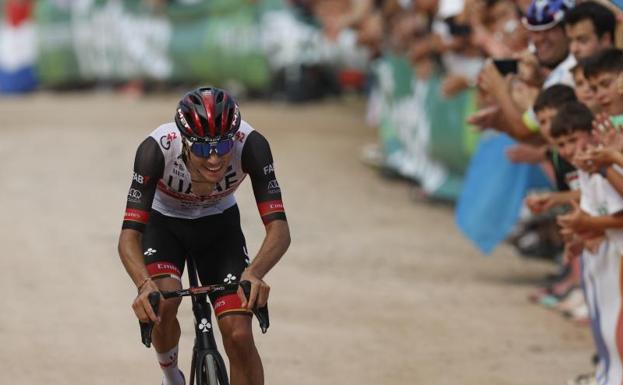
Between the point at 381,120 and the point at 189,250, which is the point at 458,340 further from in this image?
the point at 381,120

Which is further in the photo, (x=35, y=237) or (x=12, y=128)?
(x=12, y=128)

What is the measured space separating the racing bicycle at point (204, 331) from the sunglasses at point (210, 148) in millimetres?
587

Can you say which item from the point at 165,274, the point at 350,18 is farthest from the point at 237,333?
the point at 350,18

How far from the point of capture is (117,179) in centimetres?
1642

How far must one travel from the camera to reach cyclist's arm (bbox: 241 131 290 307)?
20.2 feet

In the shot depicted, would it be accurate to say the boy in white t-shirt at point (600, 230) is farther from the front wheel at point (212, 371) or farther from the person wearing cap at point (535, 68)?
the front wheel at point (212, 371)

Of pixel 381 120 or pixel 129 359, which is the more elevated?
pixel 129 359

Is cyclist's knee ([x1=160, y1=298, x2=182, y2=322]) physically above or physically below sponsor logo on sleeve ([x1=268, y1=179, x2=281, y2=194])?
below

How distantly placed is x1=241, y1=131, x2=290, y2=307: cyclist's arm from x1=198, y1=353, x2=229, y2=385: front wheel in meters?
0.48

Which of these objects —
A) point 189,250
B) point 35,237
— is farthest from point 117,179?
point 189,250

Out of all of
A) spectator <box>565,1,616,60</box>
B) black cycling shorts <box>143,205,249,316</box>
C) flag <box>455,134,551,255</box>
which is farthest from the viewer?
flag <box>455,134,551,255</box>

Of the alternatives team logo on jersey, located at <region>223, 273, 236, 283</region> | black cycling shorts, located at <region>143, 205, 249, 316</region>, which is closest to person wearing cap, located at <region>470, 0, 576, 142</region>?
black cycling shorts, located at <region>143, 205, 249, 316</region>

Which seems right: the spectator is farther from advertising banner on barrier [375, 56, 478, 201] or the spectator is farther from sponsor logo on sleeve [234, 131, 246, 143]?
advertising banner on barrier [375, 56, 478, 201]

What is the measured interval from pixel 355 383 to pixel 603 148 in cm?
221
